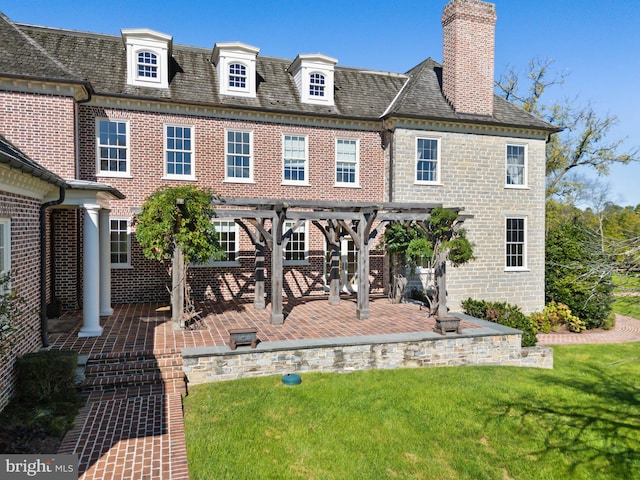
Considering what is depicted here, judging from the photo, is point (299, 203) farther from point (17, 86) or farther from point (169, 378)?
point (17, 86)

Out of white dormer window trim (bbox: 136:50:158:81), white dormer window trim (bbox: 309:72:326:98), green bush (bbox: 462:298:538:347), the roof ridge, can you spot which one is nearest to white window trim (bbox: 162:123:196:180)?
white dormer window trim (bbox: 136:50:158:81)

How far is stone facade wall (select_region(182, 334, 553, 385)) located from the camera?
9.37m

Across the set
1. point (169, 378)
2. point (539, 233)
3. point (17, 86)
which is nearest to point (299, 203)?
point (169, 378)

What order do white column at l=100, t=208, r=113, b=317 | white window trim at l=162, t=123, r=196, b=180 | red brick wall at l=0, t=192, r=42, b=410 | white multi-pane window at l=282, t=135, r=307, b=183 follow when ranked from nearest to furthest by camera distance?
red brick wall at l=0, t=192, r=42, b=410 → white column at l=100, t=208, r=113, b=317 → white window trim at l=162, t=123, r=196, b=180 → white multi-pane window at l=282, t=135, r=307, b=183

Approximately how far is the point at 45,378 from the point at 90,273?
313 cm

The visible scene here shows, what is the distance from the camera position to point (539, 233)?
60.6 ft

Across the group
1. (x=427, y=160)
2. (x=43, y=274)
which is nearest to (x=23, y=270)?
(x=43, y=274)

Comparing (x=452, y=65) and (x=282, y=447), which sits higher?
(x=452, y=65)

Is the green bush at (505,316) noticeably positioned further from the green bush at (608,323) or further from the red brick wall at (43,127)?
the red brick wall at (43,127)

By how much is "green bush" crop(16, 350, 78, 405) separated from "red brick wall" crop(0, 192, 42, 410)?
0.19 m

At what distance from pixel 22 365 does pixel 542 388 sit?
34.3 feet

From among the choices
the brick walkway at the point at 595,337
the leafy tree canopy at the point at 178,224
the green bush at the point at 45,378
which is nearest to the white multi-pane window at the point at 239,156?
the leafy tree canopy at the point at 178,224

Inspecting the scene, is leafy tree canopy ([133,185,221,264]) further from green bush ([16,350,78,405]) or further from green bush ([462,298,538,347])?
green bush ([462,298,538,347])

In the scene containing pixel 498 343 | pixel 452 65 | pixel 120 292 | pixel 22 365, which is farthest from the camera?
pixel 452 65
